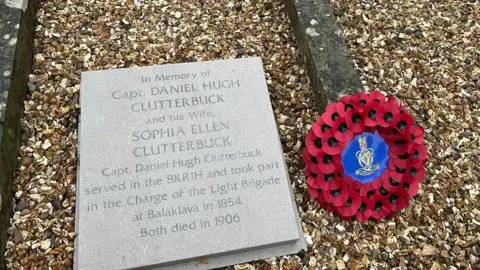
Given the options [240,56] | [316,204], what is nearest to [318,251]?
[316,204]

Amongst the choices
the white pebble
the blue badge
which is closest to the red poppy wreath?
the blue badge

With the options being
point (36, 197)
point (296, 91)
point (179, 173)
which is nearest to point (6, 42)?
point (36, 197)

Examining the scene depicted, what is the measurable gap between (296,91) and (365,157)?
70 centimetres

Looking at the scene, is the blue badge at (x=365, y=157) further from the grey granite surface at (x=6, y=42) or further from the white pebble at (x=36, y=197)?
the grey granite surface at (x=6, y=42)

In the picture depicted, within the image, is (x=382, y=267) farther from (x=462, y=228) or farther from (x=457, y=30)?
(x=457, y=30)

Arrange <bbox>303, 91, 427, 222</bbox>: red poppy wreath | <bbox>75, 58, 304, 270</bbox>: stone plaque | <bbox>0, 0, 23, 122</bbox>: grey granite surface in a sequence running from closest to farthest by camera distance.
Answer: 1. <bbox>75, 58, 304, 270</bbox>: stone plaque
2. <bbox>303, 91, 427, 222</bbox>: red poppy wreath
3. <bbox>0, 0, 23, 122</bbox>: grey granite surface

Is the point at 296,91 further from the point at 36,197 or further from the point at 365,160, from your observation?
the point at 36,197

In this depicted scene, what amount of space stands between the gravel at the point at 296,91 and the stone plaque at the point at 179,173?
20 cm

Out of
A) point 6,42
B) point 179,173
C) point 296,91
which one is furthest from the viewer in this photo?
point 296,91

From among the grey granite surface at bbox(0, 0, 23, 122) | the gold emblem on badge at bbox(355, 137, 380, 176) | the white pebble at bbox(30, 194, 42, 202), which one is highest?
the grey granite surface at bbox(0, 0, 23, 122)

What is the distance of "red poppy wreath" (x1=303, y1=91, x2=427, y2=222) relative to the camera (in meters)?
2.36

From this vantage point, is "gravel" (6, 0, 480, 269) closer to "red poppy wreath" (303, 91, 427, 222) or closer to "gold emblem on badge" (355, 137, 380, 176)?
"red poppy wreath" (303, 91, 427, 222)

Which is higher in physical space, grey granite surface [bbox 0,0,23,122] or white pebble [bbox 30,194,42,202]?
grey granite surface [bbox 0,0,23,122]

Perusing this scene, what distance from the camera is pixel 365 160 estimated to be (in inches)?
94.7
